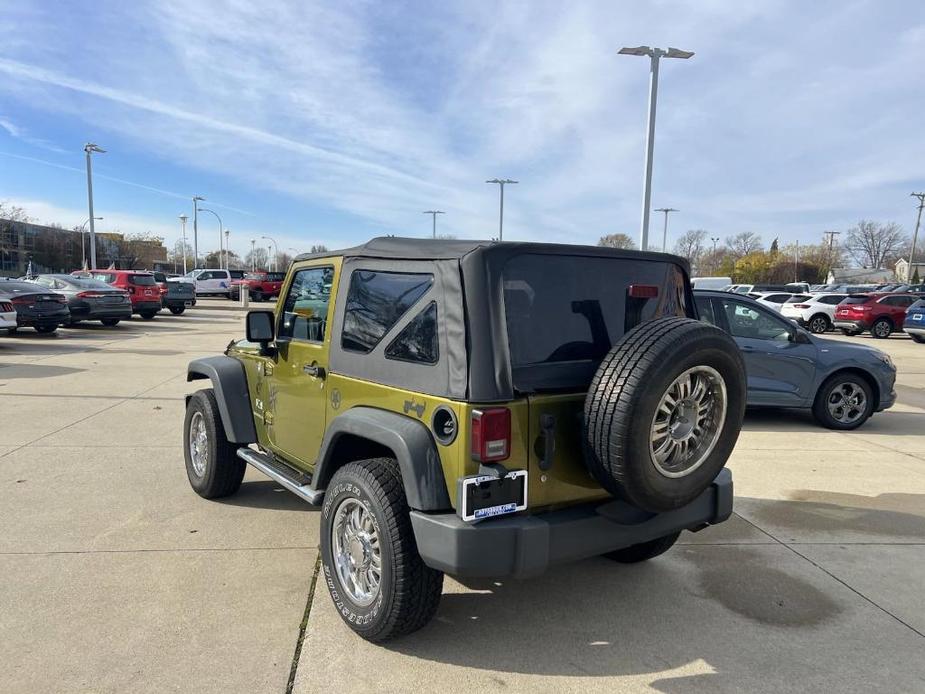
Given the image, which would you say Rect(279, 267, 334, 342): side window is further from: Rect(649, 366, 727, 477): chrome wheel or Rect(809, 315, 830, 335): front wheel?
Rect(809, 315, 830, 335): front wheel

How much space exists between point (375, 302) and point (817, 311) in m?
24.7

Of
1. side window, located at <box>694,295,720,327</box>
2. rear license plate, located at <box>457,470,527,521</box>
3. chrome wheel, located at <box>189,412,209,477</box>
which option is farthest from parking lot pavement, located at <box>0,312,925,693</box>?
side window, located at <box>694,295,720,327</box>

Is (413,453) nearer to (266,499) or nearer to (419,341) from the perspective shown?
(419,341)

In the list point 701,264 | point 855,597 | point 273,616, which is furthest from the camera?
point 701,264

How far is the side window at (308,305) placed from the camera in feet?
11.7

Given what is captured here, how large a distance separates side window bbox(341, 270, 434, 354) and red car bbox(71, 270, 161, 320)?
20043mm

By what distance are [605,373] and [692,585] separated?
1.72 m

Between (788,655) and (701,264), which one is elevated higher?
(701,264)

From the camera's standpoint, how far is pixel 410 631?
2.84m

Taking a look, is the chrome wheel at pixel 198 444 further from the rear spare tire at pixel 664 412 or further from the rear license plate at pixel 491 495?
the rear spare tire at pixel 664 412

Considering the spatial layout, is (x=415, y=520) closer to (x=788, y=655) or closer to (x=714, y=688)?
(x=714, y=688)

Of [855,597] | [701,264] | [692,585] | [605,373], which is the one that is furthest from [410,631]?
[701,264]

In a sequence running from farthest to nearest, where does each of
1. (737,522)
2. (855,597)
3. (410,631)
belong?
(737,522), (855,597), (410,631)

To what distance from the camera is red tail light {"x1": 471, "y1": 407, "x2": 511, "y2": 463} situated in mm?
2520
